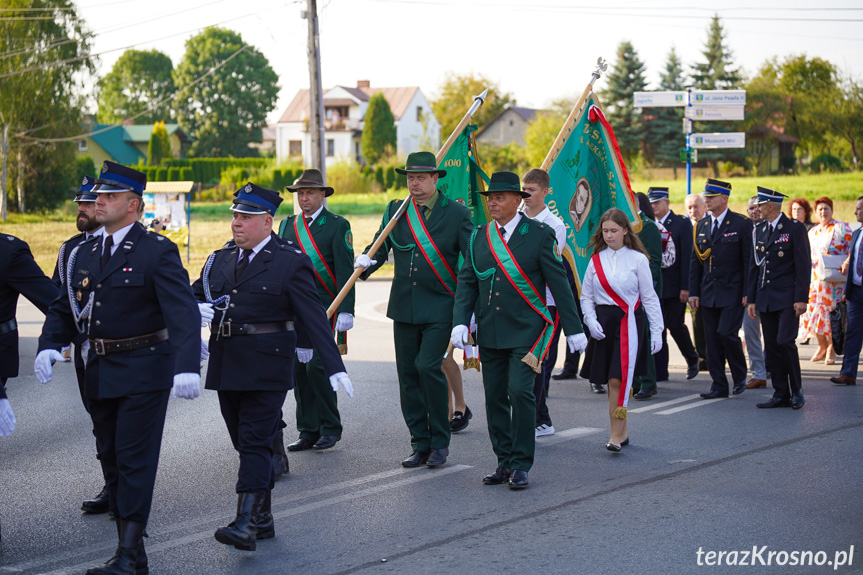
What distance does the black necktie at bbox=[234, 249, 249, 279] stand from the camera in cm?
563

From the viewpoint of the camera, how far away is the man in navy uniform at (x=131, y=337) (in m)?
4.88

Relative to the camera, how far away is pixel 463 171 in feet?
29.4

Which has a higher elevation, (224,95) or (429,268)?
(224,95)

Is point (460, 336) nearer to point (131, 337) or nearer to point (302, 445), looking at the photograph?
point (302, 445)

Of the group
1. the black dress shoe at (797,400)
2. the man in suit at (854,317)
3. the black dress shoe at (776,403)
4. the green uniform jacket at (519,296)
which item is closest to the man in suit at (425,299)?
the green uniform jacket at (519,296)

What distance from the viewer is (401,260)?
24.4ft

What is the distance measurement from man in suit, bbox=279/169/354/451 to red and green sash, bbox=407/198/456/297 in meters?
0.57

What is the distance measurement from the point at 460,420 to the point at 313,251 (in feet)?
6.51

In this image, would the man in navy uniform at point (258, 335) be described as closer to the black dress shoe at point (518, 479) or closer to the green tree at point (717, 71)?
the black dress shoe at point (518, 479)

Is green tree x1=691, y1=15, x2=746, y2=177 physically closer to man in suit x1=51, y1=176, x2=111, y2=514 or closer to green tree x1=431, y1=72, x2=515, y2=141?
green tree x1=431, y1=72, x2=515, y2=141

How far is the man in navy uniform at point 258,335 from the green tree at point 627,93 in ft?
206

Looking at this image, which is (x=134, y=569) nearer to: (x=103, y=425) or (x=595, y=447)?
(x=103, y=425)

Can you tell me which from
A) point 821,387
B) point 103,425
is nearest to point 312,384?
point 103,425

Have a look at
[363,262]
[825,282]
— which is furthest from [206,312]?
[825,282]
